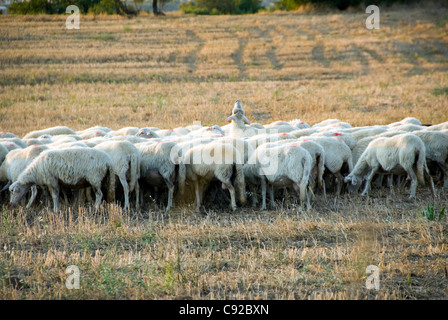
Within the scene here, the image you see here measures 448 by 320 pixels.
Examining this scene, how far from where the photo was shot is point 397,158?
35.1 feet

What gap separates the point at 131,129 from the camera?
14.8 m

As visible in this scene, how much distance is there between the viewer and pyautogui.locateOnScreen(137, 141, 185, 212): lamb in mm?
10828

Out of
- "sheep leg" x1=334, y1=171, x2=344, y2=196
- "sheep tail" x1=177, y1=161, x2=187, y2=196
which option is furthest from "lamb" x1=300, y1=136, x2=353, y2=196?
"sheep tail" x1=177, y1=161, x2=187, y2=196

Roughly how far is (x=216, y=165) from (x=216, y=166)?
0.02m

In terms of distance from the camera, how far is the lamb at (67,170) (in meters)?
9.90

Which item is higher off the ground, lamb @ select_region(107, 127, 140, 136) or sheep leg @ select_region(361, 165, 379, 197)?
lamb @ select_region(107, 127, 140, 136)

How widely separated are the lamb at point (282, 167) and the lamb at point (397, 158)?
161cm

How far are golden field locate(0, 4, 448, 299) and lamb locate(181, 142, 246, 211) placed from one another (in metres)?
0.51

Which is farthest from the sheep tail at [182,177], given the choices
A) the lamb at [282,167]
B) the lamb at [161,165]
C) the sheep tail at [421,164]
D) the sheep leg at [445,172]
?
the sheep leg at [445,172]

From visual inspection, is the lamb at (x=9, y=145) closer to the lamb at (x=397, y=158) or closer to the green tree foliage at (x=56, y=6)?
the lamb at (x=397, y=158)

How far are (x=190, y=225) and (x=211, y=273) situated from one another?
2.28m

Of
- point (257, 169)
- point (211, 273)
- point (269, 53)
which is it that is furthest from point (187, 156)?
point (269, 53)

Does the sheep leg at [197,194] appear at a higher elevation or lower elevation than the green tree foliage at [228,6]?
lower

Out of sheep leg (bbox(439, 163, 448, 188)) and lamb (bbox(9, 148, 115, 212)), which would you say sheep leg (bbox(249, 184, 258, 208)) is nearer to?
lamb (bbox(9, 148, 115, 212))
